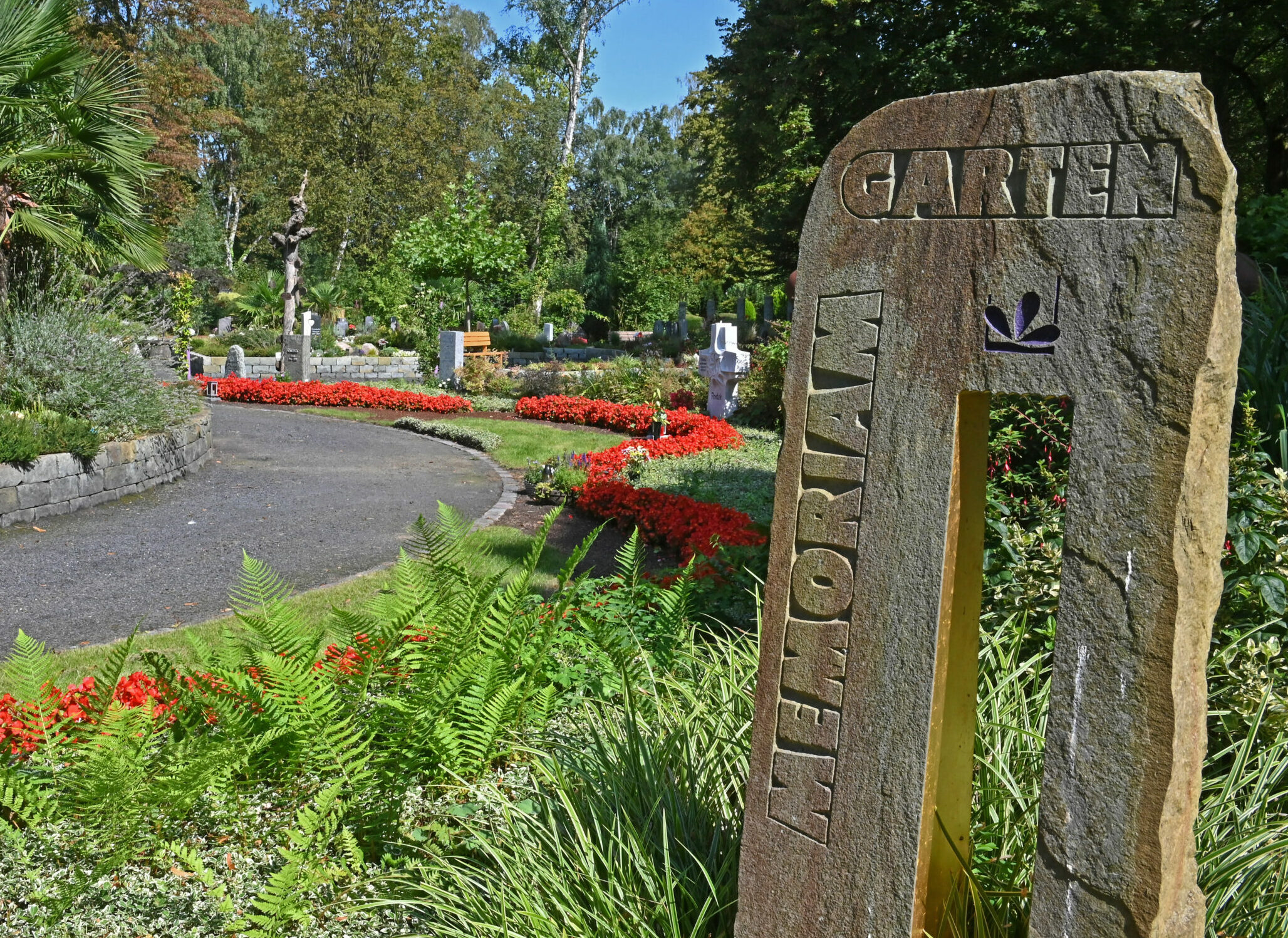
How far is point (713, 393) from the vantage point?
14133 mm

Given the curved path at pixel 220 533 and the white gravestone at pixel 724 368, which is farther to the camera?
the white gravestone at pixel 724 368

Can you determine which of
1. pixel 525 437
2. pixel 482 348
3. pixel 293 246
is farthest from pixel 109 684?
pixel 293 246

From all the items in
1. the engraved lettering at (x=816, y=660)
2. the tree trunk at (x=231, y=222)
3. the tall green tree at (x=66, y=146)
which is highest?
the tree trunk at (x=231, y=222)

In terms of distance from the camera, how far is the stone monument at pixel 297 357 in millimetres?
19266

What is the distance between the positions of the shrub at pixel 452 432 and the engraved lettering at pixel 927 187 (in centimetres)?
1074

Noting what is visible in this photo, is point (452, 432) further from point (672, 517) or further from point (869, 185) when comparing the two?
point (869, 185)

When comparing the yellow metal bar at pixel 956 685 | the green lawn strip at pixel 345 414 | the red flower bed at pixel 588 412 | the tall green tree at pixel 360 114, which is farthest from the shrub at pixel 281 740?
the tall green tree at pixel 360 114

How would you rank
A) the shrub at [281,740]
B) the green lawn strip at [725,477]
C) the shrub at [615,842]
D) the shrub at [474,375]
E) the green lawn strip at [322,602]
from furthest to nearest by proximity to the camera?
the shrub at [474,375]
the green lawn strip at [725,477]
the green lawn strip at [322,602]
the shrub at [281,740]
the shrub at [615,842]

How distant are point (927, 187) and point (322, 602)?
471 centimetres

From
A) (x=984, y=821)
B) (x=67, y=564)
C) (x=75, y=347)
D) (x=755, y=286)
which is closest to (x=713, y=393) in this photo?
A: (x=75, y=347)

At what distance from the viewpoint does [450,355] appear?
1947cm

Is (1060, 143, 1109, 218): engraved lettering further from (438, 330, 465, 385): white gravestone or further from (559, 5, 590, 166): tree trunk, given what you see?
(559, 5, 590, 166): tree trunk

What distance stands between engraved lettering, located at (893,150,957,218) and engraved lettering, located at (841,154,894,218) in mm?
27

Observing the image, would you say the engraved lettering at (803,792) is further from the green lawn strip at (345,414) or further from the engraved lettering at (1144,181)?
the green lawn strip at (345,414)
